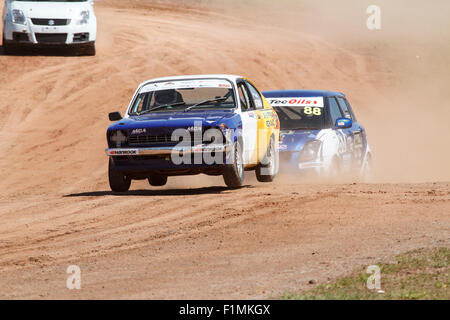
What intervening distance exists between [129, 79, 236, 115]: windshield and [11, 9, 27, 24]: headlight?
1149 cm

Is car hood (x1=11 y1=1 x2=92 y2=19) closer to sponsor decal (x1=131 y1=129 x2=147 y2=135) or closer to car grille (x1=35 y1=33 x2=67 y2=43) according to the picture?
car grille (x1=35 y1=33 x2=67 y2=43)

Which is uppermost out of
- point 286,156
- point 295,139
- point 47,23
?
point 47,23

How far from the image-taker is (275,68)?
28234 millimetres

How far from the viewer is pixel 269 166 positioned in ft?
46.8

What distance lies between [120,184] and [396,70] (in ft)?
65.5

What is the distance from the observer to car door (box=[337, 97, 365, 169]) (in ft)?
52.7

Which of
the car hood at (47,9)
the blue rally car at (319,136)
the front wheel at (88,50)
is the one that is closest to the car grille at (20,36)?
the car hood at (47,9)

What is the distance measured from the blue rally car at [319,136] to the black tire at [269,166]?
0.40m

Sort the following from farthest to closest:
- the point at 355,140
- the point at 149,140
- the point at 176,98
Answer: the point at 355,140 < the point at 176,98 < the point at 149,140

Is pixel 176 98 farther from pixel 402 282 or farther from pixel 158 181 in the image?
pixel 402 282

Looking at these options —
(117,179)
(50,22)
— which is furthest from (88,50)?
(117,179)

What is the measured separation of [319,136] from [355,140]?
155 cm

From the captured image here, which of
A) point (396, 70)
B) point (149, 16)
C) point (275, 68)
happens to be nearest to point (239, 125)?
point (275, 68)

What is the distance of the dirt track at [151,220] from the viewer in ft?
27.1
